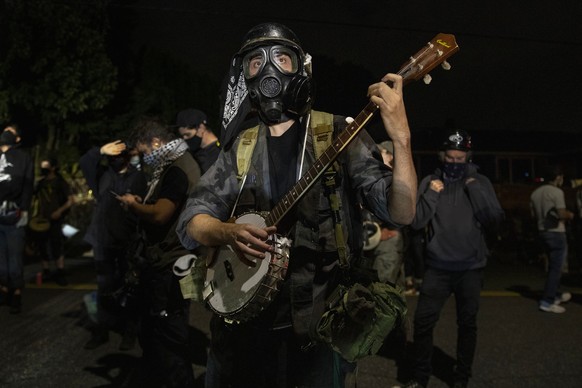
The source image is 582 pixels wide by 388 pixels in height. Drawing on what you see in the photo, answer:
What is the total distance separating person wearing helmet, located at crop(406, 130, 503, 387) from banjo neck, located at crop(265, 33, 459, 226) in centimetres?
257

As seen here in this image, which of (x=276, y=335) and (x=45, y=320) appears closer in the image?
(x=276, y=335)

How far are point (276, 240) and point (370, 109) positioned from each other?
61 cm

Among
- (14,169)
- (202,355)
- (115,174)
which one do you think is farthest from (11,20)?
(202,355)

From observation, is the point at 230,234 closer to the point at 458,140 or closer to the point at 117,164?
the point at 458,140

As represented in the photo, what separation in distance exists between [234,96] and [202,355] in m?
3.53

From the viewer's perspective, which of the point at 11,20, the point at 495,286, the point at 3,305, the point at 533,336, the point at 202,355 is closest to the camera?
the point at 202,355

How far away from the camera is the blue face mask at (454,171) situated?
4668 mm

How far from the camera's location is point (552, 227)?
24.5ft

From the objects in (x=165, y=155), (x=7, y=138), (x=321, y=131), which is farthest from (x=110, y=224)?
(x=321, y=131)

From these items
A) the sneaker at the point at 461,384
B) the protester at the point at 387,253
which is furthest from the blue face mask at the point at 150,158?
the sneaker at the point at 461,384

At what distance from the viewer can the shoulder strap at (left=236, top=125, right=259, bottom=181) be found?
244 centimetres

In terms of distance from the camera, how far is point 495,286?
32.3ft

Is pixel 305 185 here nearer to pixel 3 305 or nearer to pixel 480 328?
pixel 480 328

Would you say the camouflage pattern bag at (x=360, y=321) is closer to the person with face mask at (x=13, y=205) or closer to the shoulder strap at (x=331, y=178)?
the shoulder strap at (x=331, y=178)
